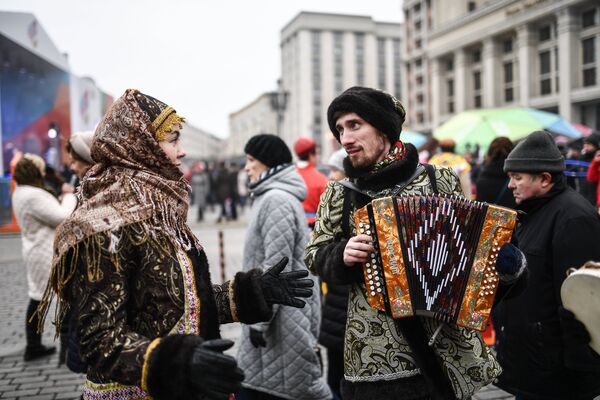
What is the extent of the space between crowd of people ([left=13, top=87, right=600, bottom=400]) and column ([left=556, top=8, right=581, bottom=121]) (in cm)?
3728

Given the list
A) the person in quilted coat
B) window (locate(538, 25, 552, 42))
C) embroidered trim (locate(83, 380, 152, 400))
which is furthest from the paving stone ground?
window (locate(538, 25, 552, 42))

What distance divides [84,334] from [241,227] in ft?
55.1

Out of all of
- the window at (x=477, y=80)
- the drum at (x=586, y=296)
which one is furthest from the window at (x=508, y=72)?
the drum at (x=586, y=296)

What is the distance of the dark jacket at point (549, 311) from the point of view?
2975mm

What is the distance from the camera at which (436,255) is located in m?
2.23

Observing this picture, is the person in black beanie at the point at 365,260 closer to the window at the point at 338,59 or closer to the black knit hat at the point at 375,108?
the black knit hat at the point at 375,108

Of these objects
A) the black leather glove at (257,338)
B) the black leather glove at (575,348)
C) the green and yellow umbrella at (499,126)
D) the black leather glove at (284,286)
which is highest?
the green and yellow umbrella at (499,126)

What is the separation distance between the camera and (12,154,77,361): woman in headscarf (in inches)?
217

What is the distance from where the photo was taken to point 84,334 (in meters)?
1.85

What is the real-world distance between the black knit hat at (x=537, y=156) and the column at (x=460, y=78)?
163 ft

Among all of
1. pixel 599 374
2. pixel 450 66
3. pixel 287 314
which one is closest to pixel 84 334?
pixel 287 314

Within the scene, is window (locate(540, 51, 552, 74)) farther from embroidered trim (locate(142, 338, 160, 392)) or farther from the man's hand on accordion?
embroidered trim (locate(142, 338, 160, 392))

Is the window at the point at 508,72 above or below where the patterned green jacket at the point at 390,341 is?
above

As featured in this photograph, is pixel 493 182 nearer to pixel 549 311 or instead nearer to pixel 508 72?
→ pixel 549 311
